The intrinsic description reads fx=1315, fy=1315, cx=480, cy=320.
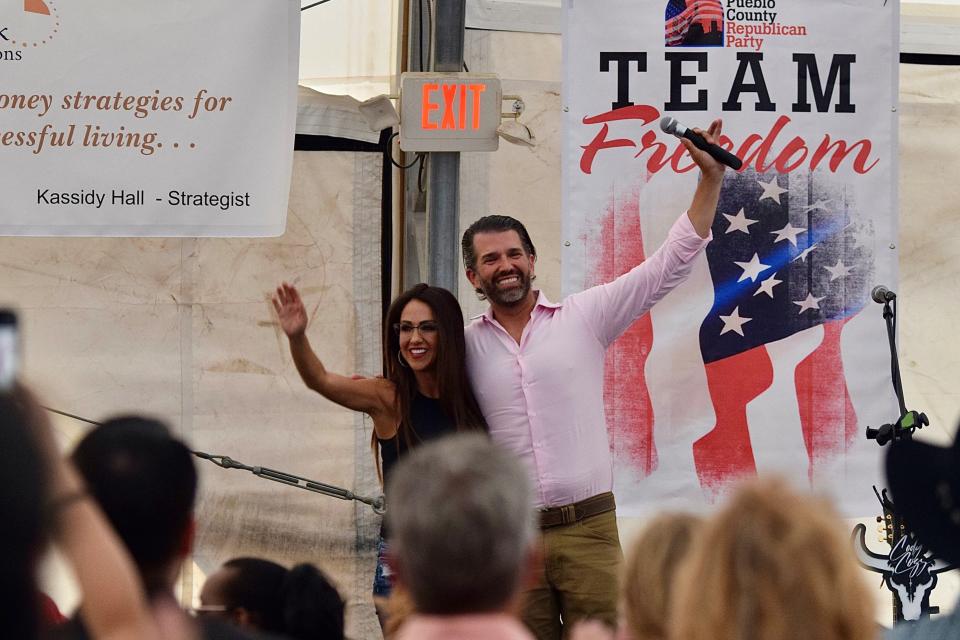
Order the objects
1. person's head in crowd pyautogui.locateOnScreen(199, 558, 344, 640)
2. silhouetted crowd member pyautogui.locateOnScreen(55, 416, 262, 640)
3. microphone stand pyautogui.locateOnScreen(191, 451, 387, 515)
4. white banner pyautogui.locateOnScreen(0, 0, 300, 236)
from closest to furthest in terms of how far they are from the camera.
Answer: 1. silhouetted crowd member pyautogui.locateOnScreen(55, 416, 262, 640)
2. person's head in crowd pyautogui.locateOnScreen(199, 558, 344, 640)
3. white banner pyautogui.locateOnScreen(0, 0, 300, 236)
4. microphone stand pyautogui.locateOnScreen(191, 451, 387, 515)

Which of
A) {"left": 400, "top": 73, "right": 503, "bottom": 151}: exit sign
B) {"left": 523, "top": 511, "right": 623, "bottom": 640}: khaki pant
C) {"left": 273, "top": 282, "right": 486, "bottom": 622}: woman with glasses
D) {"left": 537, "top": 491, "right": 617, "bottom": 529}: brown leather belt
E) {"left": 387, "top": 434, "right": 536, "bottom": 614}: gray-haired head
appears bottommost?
{"left": 523, "top": 511, "right": 623, "bottom": 640}: khaki pant

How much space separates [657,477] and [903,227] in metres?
1.19

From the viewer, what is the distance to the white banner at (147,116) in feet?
11.6

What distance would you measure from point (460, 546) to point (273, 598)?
63cm

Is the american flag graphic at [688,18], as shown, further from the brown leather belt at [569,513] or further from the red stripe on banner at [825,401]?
A: the brown leather belt at [569,513]

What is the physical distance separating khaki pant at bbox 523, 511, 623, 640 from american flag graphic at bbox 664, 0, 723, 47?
142 cm

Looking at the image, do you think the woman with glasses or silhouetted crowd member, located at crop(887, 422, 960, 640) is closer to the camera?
silhouetted crowd member, located at crop(887, 422, 960, 640)

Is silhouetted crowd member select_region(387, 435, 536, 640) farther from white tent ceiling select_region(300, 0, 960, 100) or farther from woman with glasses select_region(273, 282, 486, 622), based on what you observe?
white tent ceiling select_region(300, 0, 960, 100)

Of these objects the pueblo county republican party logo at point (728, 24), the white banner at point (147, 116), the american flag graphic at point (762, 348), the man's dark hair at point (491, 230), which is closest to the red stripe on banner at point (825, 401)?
the american flag graphic at point (762, 348)

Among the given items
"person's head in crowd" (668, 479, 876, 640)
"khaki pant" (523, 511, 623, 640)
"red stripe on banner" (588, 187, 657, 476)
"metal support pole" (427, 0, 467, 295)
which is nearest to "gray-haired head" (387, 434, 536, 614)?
"person's head in crowd" (668, 479, 876, 640)

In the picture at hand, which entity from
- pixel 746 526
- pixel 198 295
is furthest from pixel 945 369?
pixel 746 526

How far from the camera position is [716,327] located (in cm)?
387

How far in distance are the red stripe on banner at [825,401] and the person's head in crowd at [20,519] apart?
302cm

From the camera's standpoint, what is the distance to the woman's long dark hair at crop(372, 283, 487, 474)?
324 centimetres
